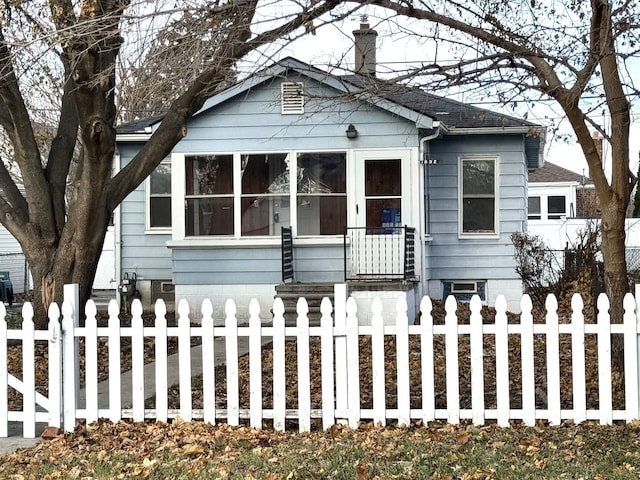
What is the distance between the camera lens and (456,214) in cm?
1664

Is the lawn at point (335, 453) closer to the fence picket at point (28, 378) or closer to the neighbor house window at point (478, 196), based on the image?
the fence picket at point (28, 378)

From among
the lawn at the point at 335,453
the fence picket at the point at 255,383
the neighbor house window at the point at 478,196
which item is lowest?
the lawn at the point at 335,453

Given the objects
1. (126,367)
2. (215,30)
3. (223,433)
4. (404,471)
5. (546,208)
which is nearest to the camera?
(404,471)

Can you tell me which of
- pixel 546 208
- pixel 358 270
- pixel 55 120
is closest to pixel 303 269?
pixel 358 270

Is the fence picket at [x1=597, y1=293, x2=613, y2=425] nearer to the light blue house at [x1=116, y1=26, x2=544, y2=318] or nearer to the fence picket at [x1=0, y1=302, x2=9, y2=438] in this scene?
the fence picket at [x1=0, y1=302, x2=9, y2=438]

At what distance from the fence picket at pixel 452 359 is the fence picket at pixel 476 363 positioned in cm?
13

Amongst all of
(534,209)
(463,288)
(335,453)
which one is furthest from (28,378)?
(534,209)

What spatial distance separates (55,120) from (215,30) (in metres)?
20.6

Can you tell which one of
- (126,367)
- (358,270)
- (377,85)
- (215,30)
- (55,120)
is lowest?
(126,367)

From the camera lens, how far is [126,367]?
10414mm

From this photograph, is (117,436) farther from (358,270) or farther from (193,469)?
(358,270)

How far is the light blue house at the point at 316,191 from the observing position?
49.3 feet

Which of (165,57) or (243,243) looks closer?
(165,57)

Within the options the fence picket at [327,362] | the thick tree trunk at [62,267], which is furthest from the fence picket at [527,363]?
the thick tree trunk at [62,267]
